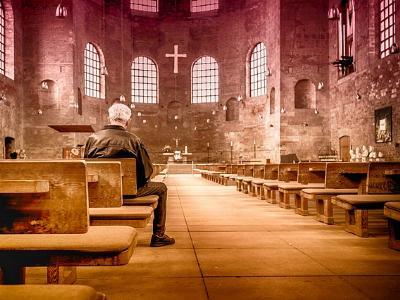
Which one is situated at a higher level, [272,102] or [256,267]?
[272,102]

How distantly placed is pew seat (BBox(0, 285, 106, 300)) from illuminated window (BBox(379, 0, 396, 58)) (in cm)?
1637

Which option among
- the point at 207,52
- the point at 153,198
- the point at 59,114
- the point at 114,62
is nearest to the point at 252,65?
the point at 207,52

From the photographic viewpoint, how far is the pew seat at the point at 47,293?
1.19m

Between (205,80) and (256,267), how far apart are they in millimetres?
25386

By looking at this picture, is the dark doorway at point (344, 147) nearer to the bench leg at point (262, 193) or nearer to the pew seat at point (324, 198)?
the bench leg at point (262, 193)

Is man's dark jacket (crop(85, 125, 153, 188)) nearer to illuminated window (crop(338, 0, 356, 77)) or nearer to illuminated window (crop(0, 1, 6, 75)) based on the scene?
illuminated window (crop(338, 0, 356, 77))

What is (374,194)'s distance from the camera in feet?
13.9

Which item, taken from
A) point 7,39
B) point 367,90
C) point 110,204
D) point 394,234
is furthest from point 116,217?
point 7,39

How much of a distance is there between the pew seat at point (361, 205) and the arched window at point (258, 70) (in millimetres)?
20571

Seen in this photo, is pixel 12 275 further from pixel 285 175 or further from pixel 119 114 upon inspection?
pixel 285 175

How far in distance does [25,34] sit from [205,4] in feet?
37.8

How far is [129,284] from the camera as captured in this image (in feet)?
8.66

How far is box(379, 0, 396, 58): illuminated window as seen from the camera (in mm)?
15617

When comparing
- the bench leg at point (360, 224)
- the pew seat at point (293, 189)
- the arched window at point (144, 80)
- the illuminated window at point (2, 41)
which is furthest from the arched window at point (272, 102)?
the bench leg at point (360, 224)
